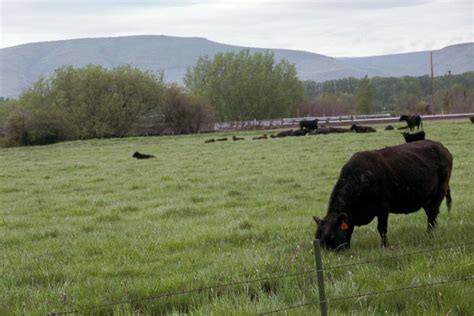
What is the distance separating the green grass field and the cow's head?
21 cm

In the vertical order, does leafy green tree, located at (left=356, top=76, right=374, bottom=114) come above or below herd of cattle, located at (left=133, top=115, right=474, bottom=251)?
above

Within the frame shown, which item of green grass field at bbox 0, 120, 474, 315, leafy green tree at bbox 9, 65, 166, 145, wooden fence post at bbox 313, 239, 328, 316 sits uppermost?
leafy green tree at bbox 9, 65, 166, 145

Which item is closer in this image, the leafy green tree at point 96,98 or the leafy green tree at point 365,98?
the leafy green tree at point 96,98

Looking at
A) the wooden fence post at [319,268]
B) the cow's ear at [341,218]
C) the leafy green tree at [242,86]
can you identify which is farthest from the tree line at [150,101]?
the wooden fence post at [319,268]

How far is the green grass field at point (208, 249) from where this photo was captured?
6.01 meters

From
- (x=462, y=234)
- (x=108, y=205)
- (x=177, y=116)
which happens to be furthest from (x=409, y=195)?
(x=177, y=116)

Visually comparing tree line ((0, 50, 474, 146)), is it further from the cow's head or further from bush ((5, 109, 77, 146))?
the cow's head

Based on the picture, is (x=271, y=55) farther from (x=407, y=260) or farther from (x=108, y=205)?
(x=407, y=260)

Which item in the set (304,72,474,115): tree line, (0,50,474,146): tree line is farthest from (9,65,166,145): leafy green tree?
(304,72,474,115): tree line

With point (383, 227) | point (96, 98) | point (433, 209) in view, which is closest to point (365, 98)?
point (96, 98)

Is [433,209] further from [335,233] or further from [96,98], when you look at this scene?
[96,98]

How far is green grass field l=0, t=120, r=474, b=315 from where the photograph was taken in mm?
6012

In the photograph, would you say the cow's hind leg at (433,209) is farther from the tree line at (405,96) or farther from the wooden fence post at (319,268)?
the tree line at (405,96)

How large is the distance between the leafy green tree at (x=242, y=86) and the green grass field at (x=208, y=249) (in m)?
78.0
